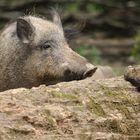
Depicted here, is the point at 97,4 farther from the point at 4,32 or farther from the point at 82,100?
the point at 82,100

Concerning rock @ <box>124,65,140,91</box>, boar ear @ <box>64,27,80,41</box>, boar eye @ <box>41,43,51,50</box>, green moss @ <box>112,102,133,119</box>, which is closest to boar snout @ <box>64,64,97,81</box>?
boar eye @ <box>41,43,51,50</box>

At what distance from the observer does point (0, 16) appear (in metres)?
16.1

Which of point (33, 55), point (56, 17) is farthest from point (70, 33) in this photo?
point (33, 55)

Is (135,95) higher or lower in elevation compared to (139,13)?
higher

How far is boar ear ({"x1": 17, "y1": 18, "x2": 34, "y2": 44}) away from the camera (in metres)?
8.91

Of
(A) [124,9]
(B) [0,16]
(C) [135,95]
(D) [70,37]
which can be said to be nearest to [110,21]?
(A) [124,9]

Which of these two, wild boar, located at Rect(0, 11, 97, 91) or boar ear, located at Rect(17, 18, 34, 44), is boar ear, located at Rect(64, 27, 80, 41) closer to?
wild boar, located at Rect(0, 11, 97, 91)

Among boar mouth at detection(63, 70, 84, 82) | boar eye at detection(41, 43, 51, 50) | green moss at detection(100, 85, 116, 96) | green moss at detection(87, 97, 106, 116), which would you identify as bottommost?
boar mouth at detection(63, 70, 84, 82)

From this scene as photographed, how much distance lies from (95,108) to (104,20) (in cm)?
1099

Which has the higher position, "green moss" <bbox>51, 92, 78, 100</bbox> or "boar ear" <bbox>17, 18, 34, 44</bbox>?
"green moss" <bbox>51, 92, 78, 100</bbox>

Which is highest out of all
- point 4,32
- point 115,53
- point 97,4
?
point 4,32

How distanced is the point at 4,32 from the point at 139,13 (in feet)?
26.7

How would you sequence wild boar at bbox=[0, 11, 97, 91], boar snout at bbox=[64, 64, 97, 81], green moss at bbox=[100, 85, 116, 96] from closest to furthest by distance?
green moss at bbox=[100, 85, 116, 96], boar snout at bbox=[64, 64, 97, 81], wild boar at bbox=[0, 11, 97, 91]

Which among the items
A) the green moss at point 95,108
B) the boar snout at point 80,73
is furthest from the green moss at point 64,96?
the boar snout at point 80,73
